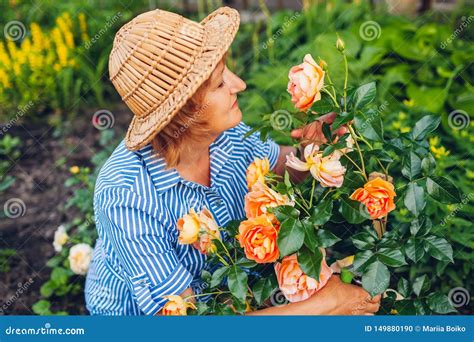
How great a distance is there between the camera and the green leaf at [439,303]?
76.4 inches

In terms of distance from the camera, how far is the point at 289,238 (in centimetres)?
173

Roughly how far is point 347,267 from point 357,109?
0.51 m

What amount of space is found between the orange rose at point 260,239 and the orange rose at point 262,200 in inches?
1.4

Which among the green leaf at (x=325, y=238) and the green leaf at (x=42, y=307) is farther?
the green leaf at (x=42, y=307)

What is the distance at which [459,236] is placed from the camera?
248 cm

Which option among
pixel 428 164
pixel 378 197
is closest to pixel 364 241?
pixel 378 197

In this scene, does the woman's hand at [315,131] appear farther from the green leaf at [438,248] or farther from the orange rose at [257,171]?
the green leaf at [438,248]

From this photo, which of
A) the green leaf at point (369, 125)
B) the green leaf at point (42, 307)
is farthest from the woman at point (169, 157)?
the green leaf at point (42, 307)

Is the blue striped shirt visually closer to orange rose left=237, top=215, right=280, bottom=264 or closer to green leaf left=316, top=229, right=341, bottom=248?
orange rose left=237, top=215, right=280, bottom=264

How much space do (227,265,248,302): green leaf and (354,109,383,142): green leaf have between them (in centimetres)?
52

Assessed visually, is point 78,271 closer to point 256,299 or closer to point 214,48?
point 256,299

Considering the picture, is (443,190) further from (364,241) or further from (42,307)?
(42,307)

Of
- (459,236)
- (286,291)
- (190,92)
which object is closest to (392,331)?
(286,291)

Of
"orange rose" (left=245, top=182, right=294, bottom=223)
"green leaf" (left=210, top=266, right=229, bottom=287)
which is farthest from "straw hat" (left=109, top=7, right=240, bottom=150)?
"green leaf" (left=210, top=266, right=229, bottom=287)
